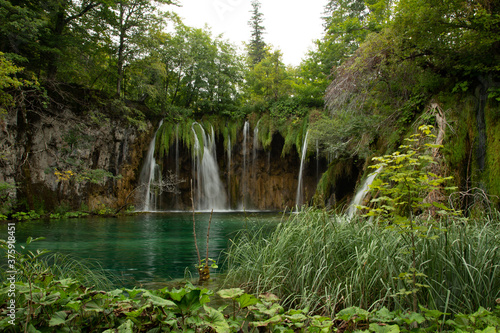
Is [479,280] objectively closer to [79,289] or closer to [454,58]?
[79,289]

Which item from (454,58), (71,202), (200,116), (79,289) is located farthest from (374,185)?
(200,116)

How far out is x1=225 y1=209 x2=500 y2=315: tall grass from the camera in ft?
7.96

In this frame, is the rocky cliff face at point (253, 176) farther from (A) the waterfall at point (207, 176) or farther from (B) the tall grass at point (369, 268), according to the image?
(B) the tall grass at point (369, 268)

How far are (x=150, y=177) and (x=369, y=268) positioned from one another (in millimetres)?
18218

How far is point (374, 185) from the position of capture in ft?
7.77

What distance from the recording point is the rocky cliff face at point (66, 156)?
12.9 m

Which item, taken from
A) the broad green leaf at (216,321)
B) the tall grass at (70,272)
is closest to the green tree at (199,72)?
the tall grass at (70,272)

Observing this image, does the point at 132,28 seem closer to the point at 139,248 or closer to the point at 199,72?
the point at 199,72

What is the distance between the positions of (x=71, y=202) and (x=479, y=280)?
55.4 feet

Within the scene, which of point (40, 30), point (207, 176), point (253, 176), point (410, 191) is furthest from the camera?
point (253, 176)

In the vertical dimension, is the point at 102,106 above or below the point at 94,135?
above

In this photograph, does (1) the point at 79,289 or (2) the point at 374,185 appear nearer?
(1) the point at 79,289

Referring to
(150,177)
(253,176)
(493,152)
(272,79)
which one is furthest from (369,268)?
(272,79)

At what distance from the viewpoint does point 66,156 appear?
15.3m
